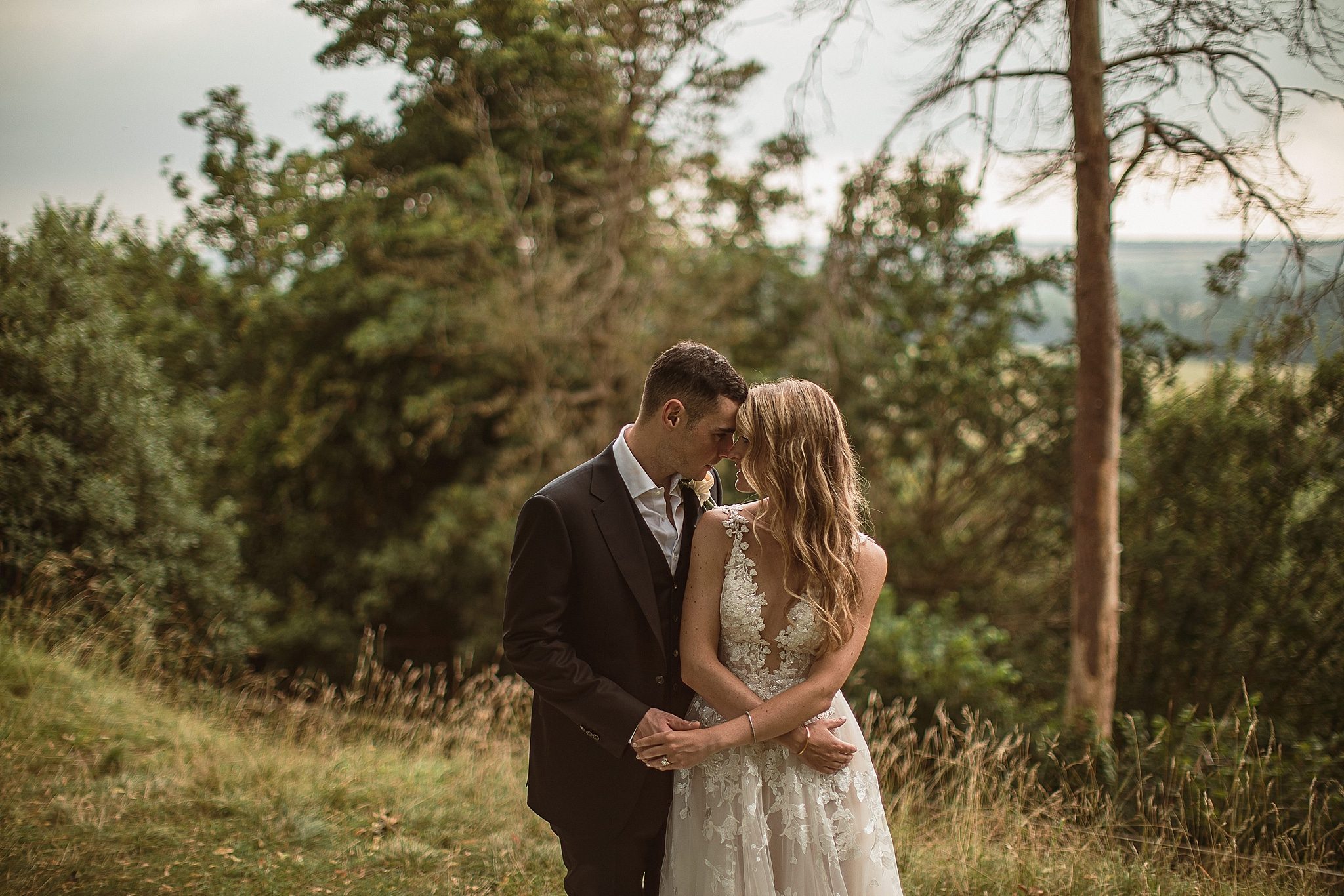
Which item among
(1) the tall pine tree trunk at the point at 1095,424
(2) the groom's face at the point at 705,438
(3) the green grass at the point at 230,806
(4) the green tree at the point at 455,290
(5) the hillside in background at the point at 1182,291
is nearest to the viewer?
(2) the groom's face at the point at 705,438

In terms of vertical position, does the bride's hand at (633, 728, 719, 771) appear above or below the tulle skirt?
above

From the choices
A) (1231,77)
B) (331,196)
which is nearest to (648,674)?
(1231,77)

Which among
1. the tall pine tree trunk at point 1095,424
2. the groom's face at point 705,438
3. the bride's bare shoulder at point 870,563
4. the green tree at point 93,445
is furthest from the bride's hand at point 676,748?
the green tree at point 93,445

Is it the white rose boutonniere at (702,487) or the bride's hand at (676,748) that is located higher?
the white rose boutonniere at (702,487)

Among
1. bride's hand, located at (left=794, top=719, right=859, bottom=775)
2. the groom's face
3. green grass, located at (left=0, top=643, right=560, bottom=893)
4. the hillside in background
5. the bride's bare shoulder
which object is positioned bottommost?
green grass, located at (left=0, top=643, right=560, bottom=893)

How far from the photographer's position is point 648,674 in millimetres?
2396

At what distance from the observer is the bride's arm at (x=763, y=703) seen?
2234 millimetres

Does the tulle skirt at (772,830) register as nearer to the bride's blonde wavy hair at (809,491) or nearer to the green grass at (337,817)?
the bride's blonde wavy hair at (809,491)

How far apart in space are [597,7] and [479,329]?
166 inches

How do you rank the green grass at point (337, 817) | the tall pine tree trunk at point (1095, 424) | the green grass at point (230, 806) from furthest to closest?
the tall pine tree trunk at point (1095, 424) → the green grass at point (230, 806) → the green grass at point (337, 817)

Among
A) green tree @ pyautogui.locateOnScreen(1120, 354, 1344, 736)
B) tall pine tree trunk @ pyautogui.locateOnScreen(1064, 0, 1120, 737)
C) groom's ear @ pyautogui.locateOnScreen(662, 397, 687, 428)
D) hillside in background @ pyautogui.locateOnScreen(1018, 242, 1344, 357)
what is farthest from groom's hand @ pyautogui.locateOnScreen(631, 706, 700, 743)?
green tree @ pyautogui.locateOnScreen(1120, 354, 1344, 736)

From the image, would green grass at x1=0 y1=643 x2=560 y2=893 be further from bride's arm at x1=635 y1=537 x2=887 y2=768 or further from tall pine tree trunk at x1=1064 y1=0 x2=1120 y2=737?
tall pine tree trunk at x1=1064 y1=0 x2=1120 y2=737

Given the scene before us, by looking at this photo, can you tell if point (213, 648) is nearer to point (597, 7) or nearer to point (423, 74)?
point (423, 74)

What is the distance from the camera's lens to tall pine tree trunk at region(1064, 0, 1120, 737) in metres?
5.52
